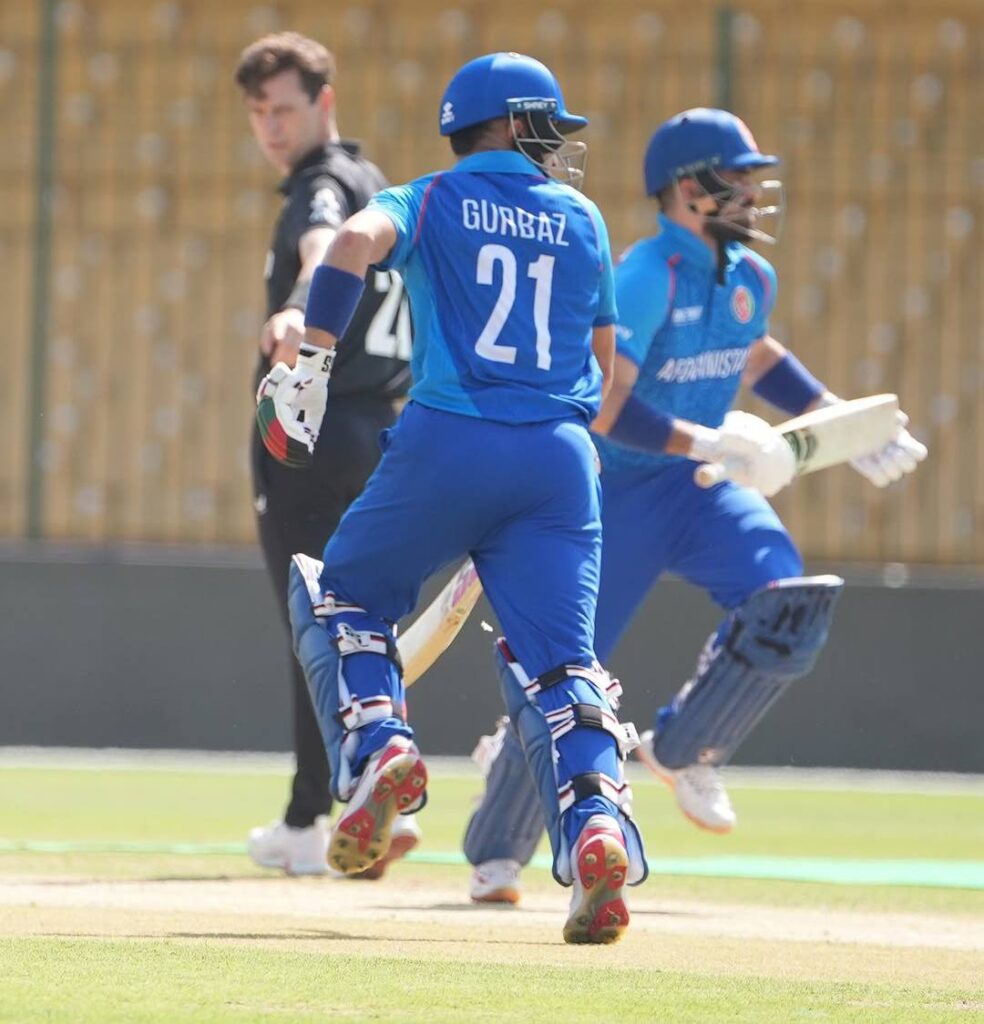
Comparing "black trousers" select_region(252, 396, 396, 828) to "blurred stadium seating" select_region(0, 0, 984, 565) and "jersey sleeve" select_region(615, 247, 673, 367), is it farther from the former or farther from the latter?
"blurred stadium seating" select_region(0, 0, 984, 565)

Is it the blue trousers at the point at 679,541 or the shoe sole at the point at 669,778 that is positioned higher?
the blue trousers at the point at 679,541

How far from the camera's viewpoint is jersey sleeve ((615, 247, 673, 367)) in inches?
247

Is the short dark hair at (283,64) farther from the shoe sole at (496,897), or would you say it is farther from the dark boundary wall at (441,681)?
the dark boundary wall at (441,681)

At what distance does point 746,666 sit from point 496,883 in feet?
2.92

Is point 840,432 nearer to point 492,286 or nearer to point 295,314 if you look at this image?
point 295,314

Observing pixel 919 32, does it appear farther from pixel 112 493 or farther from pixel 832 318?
pixel 112 493

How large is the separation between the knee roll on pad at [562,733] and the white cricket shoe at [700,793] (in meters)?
1.40

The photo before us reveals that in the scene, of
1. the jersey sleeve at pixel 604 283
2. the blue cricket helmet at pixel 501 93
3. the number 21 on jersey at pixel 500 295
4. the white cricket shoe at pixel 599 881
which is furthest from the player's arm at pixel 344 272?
the white cricket shoe at pixel 599 881

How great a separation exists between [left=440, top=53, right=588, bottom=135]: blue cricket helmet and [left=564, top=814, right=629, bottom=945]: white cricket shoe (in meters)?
1.55

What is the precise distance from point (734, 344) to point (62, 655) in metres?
4.93

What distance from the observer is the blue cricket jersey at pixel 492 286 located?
4.99 m

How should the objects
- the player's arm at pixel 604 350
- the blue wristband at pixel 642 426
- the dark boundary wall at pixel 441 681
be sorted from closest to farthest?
the player's arm at pixel 604 350 < the blue wristband at pixel 642 426 < the dark boundary wall at pixel 441 681

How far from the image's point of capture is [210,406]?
12242 mm

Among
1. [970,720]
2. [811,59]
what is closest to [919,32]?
[811,59]
